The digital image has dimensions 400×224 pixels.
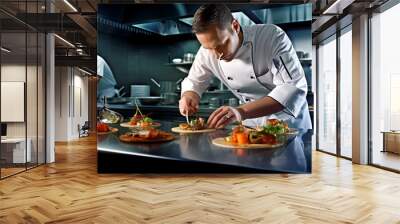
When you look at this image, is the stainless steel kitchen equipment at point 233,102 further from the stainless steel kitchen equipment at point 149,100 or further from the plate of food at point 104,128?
the plate of food at point 104,128

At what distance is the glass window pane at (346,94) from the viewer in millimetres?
7766

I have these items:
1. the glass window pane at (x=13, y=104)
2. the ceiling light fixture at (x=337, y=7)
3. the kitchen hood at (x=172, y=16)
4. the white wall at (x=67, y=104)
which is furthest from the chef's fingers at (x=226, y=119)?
the white wall at (x=67, y=104)

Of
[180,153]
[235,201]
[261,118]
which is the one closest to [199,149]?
[180,153]

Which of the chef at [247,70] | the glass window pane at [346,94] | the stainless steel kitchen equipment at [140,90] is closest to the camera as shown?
the chef at [247,70]

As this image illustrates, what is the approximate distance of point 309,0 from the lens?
6617 mm

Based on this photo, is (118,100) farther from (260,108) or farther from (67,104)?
(67,104)

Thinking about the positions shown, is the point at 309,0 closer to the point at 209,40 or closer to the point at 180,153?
the point at 209,40

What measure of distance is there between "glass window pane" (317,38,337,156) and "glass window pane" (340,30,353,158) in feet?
1.24

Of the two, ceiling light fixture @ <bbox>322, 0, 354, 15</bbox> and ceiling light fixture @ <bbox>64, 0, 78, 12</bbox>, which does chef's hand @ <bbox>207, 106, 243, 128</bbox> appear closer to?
ceiling light fixture @ <bbox>322, 0, 354, 15</bbox>

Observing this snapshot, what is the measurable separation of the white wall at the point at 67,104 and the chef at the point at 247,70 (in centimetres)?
886

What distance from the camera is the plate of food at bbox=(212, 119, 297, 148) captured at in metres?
5.37

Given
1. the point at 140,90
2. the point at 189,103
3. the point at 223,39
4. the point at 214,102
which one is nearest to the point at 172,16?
the point at 223,39

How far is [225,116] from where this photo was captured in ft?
18.3

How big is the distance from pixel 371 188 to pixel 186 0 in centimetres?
387
